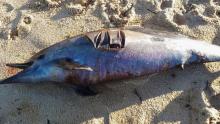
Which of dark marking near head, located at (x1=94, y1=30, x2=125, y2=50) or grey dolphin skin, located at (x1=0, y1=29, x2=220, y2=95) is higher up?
dark marking near head, located at (x1=94, y1=30, x2=125, y2=50)

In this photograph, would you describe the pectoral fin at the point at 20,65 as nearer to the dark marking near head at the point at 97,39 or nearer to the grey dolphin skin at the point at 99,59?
the grey dolphin skin at the point at 99,59

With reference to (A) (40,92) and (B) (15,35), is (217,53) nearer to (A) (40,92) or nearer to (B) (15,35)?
(A) (40,92)

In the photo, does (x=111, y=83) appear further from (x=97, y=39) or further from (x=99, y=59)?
(x=97, y=39)

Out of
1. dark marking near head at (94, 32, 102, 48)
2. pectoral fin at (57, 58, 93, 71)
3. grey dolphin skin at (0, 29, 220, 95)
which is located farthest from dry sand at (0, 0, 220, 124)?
dark marking near head at (94, 32, 102, 48)

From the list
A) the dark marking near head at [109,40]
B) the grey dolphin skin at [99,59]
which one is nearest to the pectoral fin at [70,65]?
the grey dolphin skin at [99,59]

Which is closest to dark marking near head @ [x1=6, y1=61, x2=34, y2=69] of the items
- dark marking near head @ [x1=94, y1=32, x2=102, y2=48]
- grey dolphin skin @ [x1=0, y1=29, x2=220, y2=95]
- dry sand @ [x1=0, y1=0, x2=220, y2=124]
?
grey dolphin skin @ [x1=0, y1=29, x2=220, y2=95]

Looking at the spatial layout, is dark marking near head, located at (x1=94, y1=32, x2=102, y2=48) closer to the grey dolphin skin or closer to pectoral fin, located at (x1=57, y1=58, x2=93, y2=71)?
the grey dolphin skin
